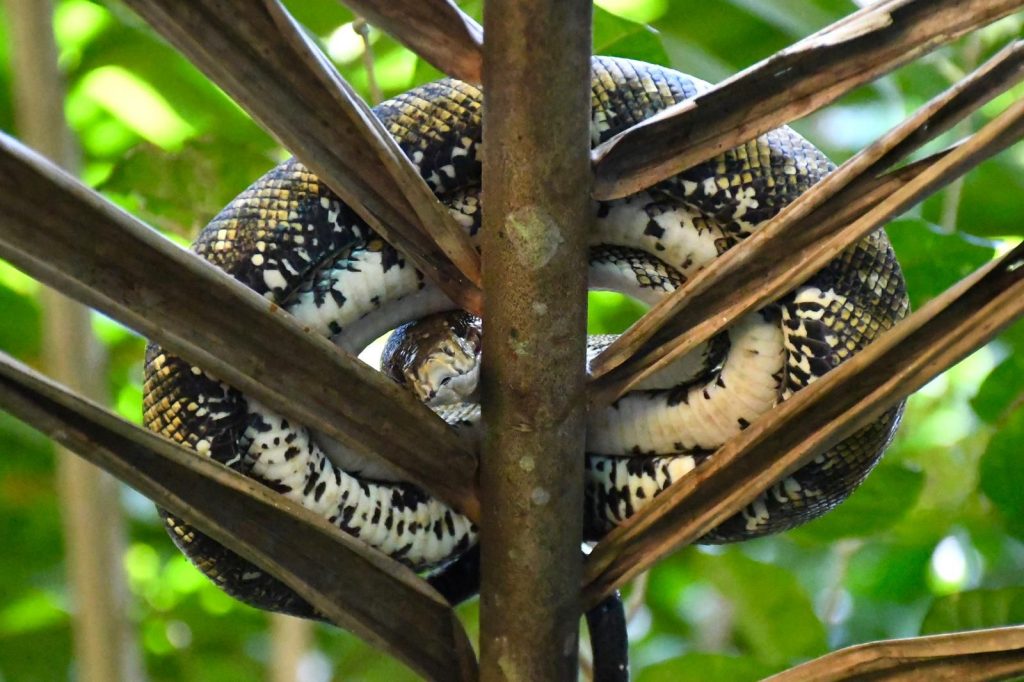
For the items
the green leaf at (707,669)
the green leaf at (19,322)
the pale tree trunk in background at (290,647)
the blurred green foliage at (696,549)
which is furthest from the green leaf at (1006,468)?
the green leaf at (19,322)

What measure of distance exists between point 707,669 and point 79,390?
32.6 inches

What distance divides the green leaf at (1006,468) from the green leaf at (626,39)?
0.57m

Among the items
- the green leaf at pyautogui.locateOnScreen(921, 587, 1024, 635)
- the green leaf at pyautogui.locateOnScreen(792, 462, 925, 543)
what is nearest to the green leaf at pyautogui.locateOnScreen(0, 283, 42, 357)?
the green leaf at pyautogui.locateOnScreen(792, 462, 925, 543)

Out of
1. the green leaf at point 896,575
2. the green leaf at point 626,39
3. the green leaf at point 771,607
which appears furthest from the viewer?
the green leaf at point 896,575

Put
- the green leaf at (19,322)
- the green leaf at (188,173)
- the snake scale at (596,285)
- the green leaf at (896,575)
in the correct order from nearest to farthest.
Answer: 1. the snake scale at (596,285)
2. the green leaf at (188,173)
3. the green leaf at (19,322)
4. the green leaf at (896,575)

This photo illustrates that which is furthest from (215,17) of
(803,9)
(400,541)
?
(803,9)

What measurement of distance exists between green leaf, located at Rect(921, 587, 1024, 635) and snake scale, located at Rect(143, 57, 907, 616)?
0.40 metres

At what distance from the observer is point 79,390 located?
134cm

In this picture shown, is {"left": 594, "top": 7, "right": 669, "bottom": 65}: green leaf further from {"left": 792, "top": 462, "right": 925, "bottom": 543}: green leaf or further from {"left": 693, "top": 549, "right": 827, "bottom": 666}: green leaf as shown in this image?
{"left": 693, "top": 549, "right": 827, "bottom": 666}: green leaf

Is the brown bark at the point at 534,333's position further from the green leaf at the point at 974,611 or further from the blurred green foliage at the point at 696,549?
the green leaf at the point at 974,611

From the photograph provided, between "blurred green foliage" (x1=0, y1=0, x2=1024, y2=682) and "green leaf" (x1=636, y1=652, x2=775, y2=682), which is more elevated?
"blurred green foliage" (x1=0, y1=0, x2=1024, y2=682)

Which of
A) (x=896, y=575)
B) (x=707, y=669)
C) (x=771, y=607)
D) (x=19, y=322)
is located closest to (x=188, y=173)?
(x=19, y=322)

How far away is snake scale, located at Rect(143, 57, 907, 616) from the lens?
88 centimetres

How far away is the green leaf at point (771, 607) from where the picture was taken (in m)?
1.54
